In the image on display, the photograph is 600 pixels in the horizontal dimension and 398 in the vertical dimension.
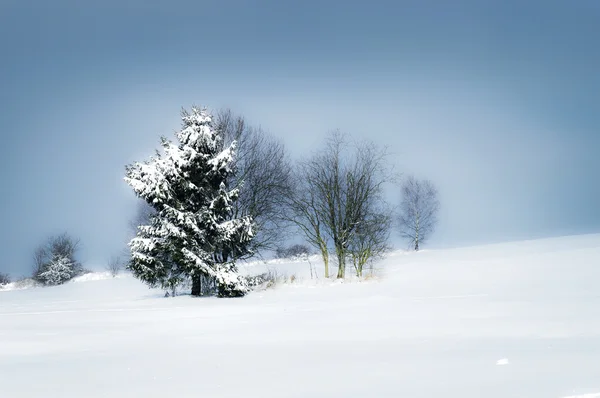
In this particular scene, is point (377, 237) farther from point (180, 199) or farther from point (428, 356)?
point (428, 356)

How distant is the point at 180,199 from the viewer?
17641 mm

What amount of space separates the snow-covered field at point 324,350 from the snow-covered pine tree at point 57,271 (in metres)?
30.1

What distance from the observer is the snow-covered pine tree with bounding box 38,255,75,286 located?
38000 millimetres

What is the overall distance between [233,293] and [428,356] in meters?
12.5

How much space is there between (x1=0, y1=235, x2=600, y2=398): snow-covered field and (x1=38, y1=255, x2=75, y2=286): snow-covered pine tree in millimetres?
30091

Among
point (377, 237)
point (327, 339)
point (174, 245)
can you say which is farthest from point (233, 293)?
point (327, 339)

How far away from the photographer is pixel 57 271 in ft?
125

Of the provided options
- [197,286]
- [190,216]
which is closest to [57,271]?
[197,286]

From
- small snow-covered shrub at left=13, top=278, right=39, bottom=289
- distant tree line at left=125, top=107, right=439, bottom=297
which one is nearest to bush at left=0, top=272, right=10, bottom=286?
small snow-covered shrub at left=13, top=278, right=39, bottom=289

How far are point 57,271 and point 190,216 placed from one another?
2824 cm

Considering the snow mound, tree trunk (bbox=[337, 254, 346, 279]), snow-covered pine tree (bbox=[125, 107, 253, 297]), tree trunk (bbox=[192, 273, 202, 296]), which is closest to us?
snow-covered pine tree (bbox=[125, 107, 253, 297])

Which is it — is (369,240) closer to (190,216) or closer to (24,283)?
(190,216)

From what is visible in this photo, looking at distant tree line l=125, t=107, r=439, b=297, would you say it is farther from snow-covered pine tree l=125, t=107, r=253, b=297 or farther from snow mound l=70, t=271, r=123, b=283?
snow mound l=70, t=271, r=123, b=283

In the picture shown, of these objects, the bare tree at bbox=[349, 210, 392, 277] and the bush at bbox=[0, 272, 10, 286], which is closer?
the bare tree at bbox=[349, 210, 392, 277]
